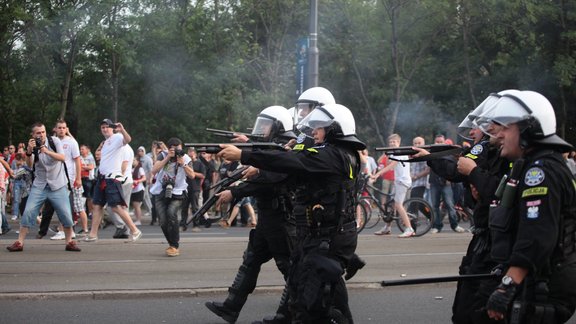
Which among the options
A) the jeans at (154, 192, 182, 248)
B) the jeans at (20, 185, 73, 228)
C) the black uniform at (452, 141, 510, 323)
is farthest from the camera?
the jeans at (20, 185, 73, 228)

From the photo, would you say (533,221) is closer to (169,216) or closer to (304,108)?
(304,108)

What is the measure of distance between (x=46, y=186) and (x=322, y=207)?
21.8 ft

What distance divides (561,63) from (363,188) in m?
13.0

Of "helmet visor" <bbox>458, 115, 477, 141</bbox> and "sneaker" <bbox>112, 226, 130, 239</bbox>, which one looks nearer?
"helmet visor" <bbox>458, 115, 477, 141</bbox>

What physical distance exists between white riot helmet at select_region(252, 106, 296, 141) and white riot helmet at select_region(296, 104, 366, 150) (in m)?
1.53

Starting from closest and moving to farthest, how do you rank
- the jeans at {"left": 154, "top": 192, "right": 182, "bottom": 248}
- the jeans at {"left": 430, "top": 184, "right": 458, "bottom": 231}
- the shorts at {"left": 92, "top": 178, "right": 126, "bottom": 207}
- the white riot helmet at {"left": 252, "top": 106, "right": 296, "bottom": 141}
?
the white riot helmet at {"left": 252, "top": 106, "right": 296, "bottom": 141} < the jeans at {"left": 154, "top": 192, "right": 182, "bottom": 248} < the shorts at {"left": 92, "top": 178, "right": 126, "bottom": 207} < the jeans at {"left": 430, "top": 184, "right": 458, "bottom": 231}

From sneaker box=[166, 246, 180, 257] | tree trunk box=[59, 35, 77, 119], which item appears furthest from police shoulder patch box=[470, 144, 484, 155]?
tree trunk box=[59, 35, 77, 119]

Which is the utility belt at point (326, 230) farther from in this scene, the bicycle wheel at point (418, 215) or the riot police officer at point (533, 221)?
the bicycle wheel at point (418, 215)

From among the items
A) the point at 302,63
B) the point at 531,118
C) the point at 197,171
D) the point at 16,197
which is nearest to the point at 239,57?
the point at 302,63

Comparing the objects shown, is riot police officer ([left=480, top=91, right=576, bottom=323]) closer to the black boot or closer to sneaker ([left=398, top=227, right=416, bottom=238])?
the black boot

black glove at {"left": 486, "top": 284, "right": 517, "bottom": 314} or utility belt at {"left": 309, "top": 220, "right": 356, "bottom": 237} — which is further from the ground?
utility belt at {"left": 309, "top": 220, "right": 356, "bottom": 237}

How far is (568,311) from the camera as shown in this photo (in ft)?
14.5

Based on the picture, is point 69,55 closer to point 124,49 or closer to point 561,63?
→ point 124,49

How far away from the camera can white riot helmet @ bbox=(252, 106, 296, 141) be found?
7.49m
